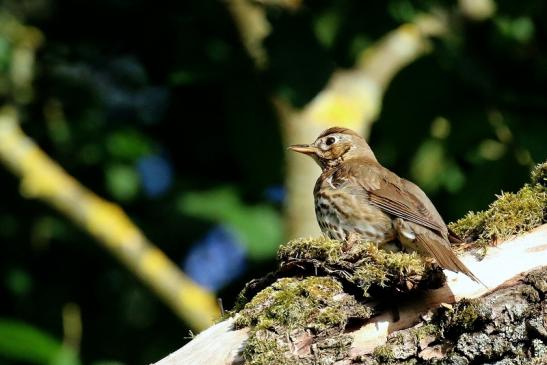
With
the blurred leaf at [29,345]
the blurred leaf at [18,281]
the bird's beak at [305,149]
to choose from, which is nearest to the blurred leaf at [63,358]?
the blurred leaf at [29,345]

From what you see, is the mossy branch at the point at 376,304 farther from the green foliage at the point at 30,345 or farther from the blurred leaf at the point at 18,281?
the blurred leaf at the point at 18,281

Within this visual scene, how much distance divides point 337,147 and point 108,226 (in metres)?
1.61

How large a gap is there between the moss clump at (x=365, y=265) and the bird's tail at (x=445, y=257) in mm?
59

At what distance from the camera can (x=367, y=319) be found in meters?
3.81

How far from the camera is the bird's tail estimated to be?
12.9 ft

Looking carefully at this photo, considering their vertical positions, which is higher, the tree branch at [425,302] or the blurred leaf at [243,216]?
the blurred leaf at [243,216]

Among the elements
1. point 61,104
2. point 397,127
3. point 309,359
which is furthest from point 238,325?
point 61,104

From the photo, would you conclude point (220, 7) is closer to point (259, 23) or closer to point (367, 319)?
point (259, 23)

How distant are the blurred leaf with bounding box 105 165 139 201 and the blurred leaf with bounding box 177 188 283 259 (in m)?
0.38

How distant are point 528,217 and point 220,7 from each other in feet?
11.1

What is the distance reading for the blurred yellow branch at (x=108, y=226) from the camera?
712 centimetres

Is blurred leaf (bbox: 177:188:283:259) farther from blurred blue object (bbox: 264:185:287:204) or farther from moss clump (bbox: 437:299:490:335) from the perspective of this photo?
moss clump (bbox: 437:299:490:335)

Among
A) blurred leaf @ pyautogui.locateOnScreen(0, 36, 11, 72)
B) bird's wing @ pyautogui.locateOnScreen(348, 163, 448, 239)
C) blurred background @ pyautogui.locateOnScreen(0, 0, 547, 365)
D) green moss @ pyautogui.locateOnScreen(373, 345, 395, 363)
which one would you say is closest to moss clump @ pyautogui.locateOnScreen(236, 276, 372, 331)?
green moss @ pyautogui.locateOnScreen(373, 345, 395, 363)

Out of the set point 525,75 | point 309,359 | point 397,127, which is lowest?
point 309,359
